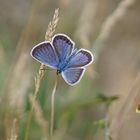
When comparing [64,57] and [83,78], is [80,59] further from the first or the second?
[83,78]

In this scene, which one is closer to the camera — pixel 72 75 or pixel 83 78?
pixel 72 75

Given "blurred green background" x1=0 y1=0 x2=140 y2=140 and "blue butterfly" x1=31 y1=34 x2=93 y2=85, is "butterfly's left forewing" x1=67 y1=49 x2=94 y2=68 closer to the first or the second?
"blue butterfly" x1=31 y1=34 x2=93 y2=85

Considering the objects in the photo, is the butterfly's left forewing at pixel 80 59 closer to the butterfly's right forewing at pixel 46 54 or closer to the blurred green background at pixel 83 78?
the butterfly's right forewing at pixel 46 54

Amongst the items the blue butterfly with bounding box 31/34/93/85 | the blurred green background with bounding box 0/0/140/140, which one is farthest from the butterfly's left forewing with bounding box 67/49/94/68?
the blurred green background with bounding box 0/0/140/140

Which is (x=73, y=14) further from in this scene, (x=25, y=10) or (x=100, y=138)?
(x=100, y=138)

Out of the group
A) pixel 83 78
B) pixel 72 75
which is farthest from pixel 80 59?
pixel 83 78

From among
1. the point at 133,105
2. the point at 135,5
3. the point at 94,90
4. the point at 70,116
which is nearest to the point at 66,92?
the point at 94,90
